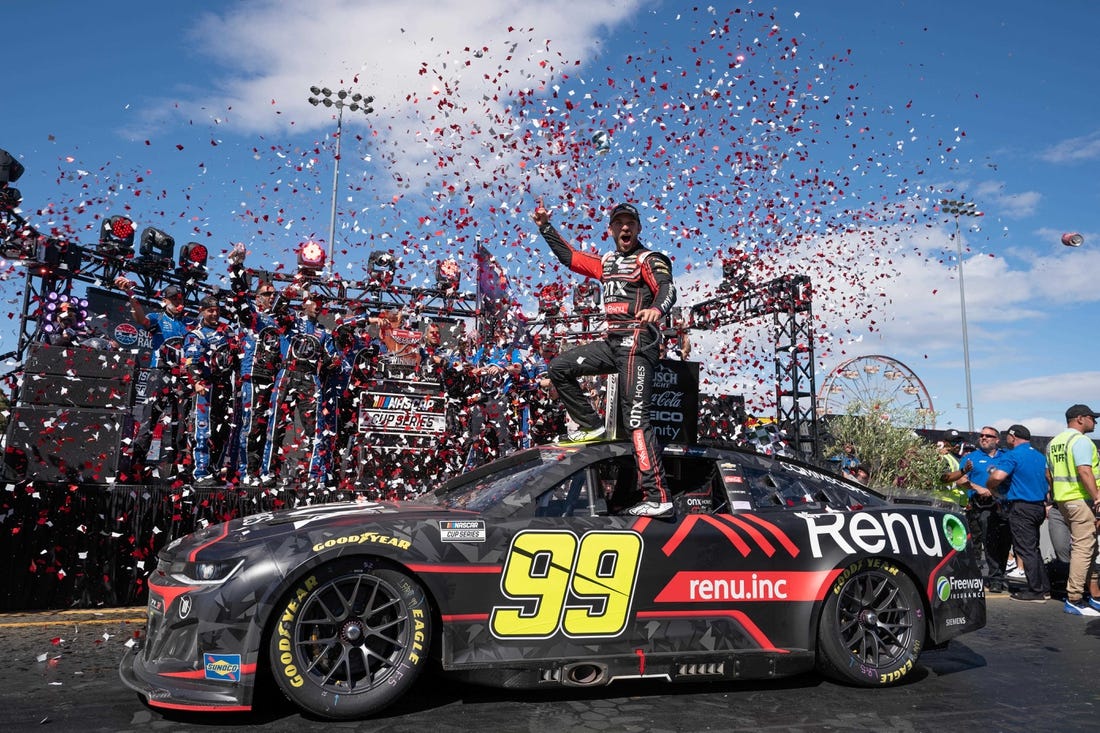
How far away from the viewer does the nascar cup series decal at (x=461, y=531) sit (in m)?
3.49

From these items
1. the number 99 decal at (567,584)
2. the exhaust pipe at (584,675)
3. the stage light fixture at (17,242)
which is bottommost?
the exhaust pipe at (584,675)

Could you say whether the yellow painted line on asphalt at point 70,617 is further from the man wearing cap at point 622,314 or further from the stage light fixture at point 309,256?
the stage light fixture at point 309,256

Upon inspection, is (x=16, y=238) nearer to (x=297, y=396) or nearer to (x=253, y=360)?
(x=253, y=360)

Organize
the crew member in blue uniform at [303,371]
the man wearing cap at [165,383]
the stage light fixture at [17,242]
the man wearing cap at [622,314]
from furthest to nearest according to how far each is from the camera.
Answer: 1. the stage light fixture at [17,242]
2. the crew member in blue uniform at [303,371]
3. the man wearing cap at [165,383]
4. the man wearing cap at [622,314]

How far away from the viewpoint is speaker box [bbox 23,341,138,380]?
654 centimetres

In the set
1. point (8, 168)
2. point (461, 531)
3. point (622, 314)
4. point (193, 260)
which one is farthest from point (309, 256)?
point (461, 531)

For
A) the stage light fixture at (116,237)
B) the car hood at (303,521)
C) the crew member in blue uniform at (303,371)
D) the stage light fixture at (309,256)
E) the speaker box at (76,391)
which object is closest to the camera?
the car hood at (303,521)

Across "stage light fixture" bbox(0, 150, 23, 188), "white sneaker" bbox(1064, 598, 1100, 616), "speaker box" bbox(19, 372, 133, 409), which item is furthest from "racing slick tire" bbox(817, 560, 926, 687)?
"stage light fixture" bbox(0, 150, 23, 188)

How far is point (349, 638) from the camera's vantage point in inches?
130

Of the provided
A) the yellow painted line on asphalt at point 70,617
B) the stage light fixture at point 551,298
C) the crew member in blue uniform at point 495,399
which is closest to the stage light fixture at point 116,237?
the crew member in blue uniform at point 495,399

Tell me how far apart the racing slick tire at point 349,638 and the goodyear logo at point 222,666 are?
0.48 ft

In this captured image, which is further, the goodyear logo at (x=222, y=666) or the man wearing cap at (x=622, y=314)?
the man wearing cap at (x=622, y=314)

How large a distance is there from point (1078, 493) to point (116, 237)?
16273mm

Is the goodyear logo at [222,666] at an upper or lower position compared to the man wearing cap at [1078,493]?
lower
